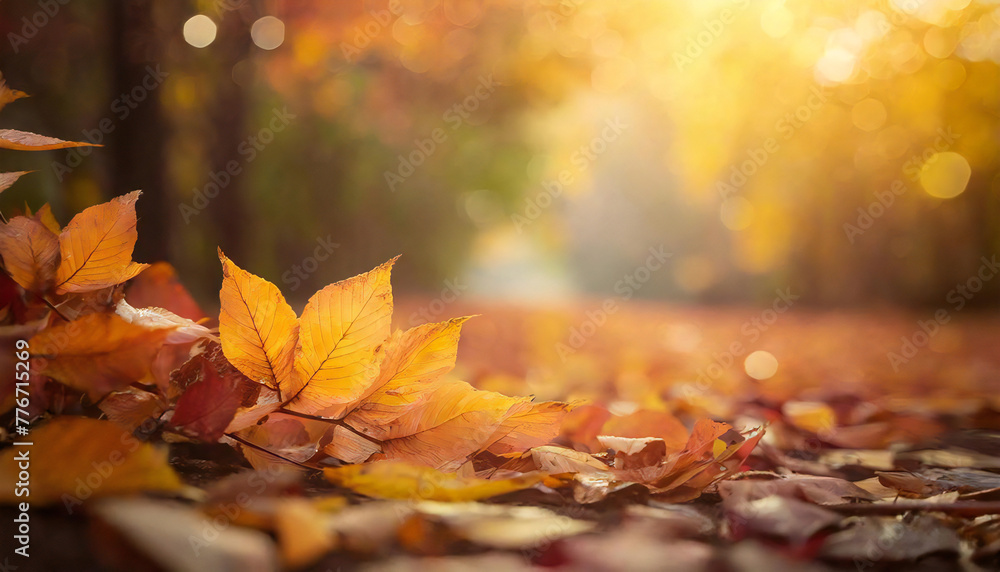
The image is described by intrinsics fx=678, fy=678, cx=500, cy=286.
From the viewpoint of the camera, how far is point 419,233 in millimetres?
17938

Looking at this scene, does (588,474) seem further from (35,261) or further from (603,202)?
(603,202)

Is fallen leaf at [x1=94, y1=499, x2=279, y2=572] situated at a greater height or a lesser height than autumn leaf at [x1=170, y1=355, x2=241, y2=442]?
lesser

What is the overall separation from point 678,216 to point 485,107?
60.8 feet

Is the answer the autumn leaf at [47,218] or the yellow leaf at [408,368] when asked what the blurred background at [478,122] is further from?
the yellow leaf at [408,368]

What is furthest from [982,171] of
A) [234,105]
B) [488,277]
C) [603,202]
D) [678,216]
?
[488,277]

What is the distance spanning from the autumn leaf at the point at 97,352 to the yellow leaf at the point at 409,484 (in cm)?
17

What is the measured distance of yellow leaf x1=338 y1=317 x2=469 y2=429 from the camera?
600mm
